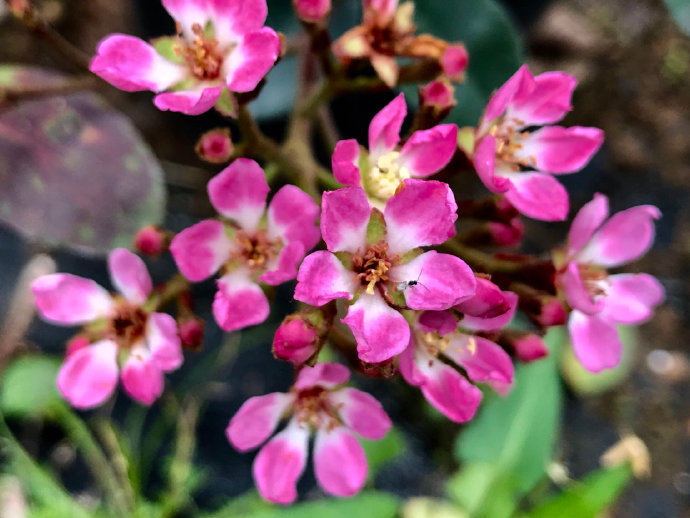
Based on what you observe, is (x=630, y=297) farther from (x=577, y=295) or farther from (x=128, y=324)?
(x=128, y=324)

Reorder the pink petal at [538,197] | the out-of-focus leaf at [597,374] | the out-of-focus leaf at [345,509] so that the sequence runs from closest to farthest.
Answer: the pink petal at [538,197] < the out-of-focus leaf at [345,509] < the out-of-focus leaf at [597,374]

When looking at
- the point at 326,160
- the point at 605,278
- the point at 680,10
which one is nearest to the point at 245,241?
the point at 605,278

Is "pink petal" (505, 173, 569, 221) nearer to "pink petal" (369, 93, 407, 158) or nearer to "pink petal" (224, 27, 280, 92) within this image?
"pink petal" (369, 93, 407, 158)

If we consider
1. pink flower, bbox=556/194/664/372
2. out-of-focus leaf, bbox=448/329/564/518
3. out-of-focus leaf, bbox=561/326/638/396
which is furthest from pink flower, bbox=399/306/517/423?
out-of-focus leaf, bbox=561/326/638/396

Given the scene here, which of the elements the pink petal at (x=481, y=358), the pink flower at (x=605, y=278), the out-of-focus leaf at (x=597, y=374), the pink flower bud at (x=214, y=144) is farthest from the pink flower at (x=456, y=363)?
the out-of-focus leaf at (x=597, y=374)

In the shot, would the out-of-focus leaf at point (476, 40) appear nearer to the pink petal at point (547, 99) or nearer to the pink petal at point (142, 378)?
the pink petal at point (547, 99)

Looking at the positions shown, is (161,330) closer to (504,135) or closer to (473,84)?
(504,135)

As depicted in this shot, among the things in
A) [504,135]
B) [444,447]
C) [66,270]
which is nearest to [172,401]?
[66,270]
